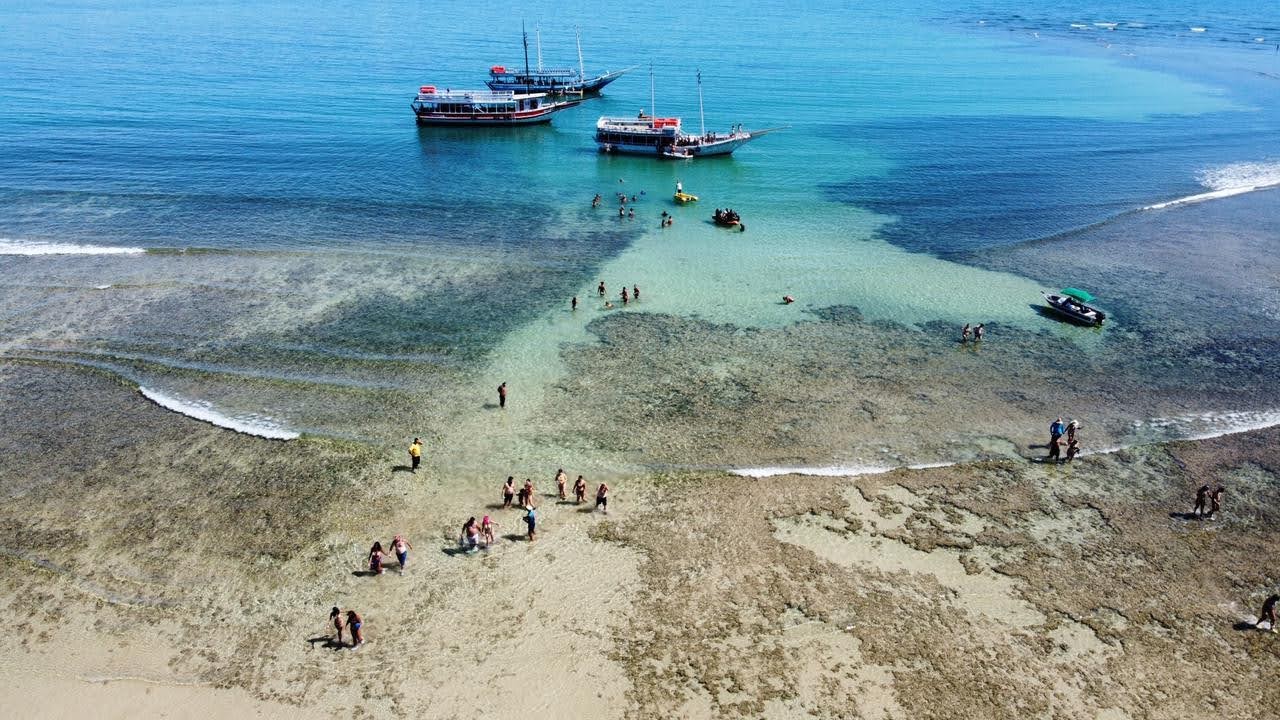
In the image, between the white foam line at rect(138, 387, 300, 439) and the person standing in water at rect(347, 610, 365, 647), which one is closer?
the person standing in water at rect(347, 610, 365, 647)

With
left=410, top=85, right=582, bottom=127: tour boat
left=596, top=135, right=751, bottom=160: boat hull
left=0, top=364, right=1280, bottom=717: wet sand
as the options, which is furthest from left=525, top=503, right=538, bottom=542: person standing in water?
left=410, top=85, right=582, bottom=127: tour boat

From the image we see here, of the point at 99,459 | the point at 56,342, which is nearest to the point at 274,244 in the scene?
the point at 56,342

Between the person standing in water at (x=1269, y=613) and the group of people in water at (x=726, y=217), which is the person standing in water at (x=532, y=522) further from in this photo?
the group of people in water at (x=726, y=217)

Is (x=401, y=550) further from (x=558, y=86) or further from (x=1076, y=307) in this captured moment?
(x=558, y=86)

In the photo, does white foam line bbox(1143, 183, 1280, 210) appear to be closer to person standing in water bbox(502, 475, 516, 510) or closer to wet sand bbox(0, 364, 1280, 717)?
wet sand bbox(0, 364, 1280, 717)

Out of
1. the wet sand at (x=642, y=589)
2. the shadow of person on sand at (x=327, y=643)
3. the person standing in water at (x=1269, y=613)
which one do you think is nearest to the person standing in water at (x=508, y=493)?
the wet sand at (x=642, y=589)

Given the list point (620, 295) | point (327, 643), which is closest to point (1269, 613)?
point (327, 643)
